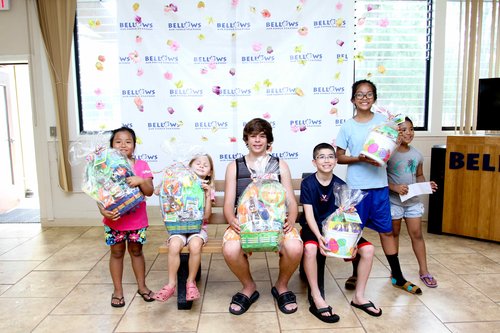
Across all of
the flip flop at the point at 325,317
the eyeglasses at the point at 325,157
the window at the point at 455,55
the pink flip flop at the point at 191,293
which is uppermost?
the window at the point at 455,55

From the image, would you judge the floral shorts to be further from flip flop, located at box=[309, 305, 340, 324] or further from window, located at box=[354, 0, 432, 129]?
window, located at box=[354, 0, 432, 129]

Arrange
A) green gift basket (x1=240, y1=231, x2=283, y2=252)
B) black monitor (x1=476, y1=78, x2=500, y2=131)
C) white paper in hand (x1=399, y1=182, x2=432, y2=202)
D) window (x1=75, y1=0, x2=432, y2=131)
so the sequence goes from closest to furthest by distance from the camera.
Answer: green gift basket (x1=240, y1=231, x2=283, y2=252) → white paper in hand (x1=399, y1=182, x2=432, y2=202) → black monitor (x1=476, y1=78, x2=500, y2=131) → window (x1=75, y1=0, x2=432, y2=131)

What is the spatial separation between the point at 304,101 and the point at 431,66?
165 cm

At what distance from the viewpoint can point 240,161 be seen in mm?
2748

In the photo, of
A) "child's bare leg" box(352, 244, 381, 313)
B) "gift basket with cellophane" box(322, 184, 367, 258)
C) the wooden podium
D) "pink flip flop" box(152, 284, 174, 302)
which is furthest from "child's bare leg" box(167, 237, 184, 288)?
the wooden podium

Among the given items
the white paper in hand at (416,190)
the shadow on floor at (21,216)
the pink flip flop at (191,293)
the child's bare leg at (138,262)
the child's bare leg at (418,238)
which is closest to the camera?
the pink flip flop at (191,293)

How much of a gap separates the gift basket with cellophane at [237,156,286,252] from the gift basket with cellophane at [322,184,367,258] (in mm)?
319

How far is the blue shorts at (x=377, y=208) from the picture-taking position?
270 cm

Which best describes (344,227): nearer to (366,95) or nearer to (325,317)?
(325,317)

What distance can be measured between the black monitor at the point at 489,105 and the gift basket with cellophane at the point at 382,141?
2.15m

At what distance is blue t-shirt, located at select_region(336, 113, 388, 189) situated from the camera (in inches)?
106

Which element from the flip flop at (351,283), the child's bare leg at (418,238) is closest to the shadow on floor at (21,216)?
the flip flop at (351,283)

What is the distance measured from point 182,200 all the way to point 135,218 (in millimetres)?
379

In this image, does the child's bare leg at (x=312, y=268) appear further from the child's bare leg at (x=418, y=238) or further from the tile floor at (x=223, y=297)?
the child's bare leg at (x=418, y=238)
